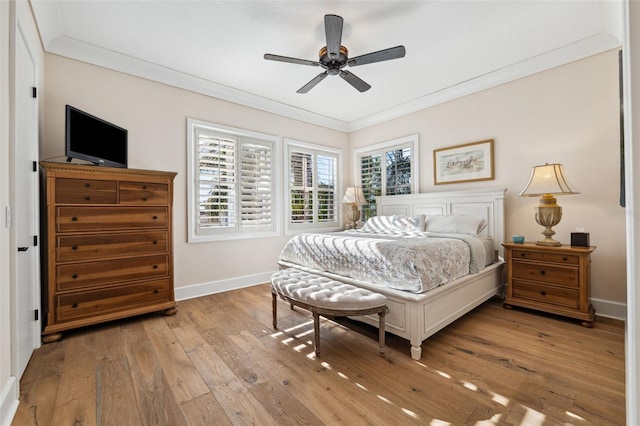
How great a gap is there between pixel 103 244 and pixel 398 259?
8.96ft

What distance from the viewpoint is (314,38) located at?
9.12 feet

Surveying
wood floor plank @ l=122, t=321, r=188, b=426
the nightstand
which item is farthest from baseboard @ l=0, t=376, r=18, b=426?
the nightstand

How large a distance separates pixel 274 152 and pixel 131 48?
2.15m

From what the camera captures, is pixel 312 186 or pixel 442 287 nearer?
pixel 442 287

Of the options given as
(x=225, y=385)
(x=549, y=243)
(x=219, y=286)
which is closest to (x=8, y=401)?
(x=225, y=385)

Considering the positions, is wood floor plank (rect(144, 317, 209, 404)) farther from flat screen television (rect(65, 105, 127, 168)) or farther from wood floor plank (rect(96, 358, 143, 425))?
flat screen television (rect(65, 105, 127, 168))

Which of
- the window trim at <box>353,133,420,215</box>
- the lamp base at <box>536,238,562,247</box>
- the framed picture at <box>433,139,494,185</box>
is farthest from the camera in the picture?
the window trim at <box>353,133,420,215</box>

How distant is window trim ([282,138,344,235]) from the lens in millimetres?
4605

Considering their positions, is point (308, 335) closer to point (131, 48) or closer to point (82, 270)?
point (82, 270)

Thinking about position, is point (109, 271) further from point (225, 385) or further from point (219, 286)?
point (225, 385)

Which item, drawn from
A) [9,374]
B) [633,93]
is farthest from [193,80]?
[633,93]

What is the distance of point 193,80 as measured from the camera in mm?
3562

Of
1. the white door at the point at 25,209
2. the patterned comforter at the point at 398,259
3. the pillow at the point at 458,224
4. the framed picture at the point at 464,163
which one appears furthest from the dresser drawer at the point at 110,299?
the framed picture at the point at 464,163

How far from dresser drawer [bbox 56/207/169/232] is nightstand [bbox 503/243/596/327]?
3840 mm
